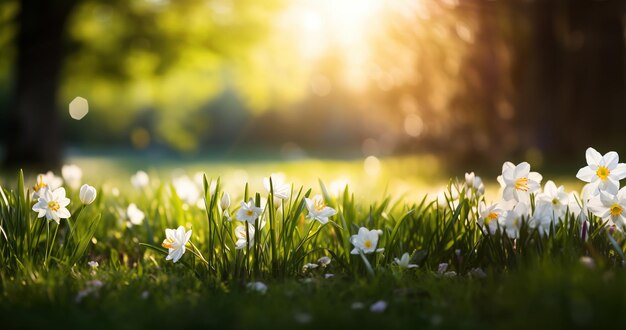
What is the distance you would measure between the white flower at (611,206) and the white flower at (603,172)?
1.8 inches

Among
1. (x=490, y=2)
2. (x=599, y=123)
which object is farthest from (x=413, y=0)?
(x=599, y=123)

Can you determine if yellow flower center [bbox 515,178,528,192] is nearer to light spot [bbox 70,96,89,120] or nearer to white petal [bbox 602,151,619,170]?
white petal [bbox 602,151,619,170]

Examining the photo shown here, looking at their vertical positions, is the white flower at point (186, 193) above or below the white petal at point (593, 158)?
below

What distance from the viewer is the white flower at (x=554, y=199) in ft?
9.81

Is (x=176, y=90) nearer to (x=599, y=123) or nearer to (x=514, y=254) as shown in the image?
(x=599, y=123)

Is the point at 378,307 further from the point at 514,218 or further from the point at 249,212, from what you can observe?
Answer: the point at 514,218

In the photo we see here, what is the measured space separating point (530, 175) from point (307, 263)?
114 centimetres

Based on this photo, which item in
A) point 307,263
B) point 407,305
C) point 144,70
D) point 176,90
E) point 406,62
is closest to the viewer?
point 407,305

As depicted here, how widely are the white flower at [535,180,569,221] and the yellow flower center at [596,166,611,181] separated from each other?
0.17m

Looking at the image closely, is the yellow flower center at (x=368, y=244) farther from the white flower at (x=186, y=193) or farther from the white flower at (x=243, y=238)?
the white flower at (x=186, y=193)

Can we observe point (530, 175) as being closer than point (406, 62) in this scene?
Yes

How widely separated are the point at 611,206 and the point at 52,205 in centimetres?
251

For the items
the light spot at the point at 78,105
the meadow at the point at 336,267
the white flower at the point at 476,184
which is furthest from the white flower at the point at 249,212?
the light spot at the point at 78,105

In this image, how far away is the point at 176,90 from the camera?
1812 centimetres
